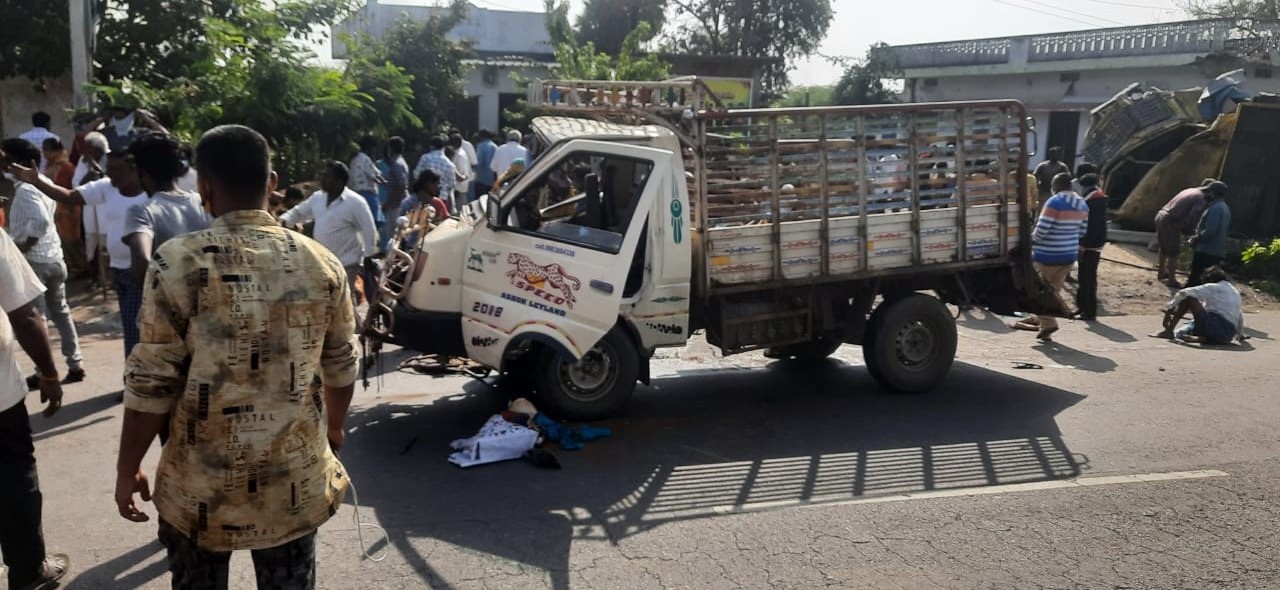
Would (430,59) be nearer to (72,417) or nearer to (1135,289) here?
(1135,289)

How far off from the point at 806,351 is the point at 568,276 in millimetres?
2875

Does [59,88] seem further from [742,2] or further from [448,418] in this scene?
[742,2]

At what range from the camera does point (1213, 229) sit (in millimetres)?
12023

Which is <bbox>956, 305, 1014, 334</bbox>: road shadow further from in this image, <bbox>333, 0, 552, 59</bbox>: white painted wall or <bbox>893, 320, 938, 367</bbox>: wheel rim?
<bbox>333, 0, 552, 59</bbox>: white painted wall

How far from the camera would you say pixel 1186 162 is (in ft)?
52.4

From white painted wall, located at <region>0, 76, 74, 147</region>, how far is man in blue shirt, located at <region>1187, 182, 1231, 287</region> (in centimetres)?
1538

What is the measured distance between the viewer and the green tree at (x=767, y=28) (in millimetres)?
31516

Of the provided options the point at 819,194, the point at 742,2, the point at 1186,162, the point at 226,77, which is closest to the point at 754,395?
the point at 819,194

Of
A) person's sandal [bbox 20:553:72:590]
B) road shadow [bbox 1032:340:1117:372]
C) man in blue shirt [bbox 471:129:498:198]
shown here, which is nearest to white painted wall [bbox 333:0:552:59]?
man in blue shirt [bbox 471:129:498:198]

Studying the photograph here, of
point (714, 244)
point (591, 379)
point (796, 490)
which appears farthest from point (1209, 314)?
point (591, 379)

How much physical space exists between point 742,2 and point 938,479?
27631mm

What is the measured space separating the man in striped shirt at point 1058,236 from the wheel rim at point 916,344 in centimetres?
302

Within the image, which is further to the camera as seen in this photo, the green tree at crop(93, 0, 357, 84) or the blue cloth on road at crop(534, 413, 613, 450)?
the green tree at crop(93, 0, 357, 84)

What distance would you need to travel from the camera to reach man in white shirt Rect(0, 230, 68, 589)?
3.69 metres
